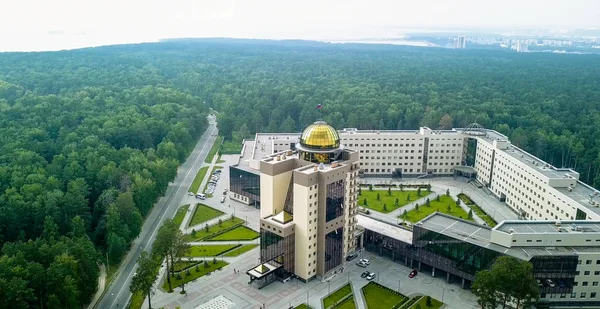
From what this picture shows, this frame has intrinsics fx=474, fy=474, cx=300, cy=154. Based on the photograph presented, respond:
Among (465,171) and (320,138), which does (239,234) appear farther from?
(465,171)

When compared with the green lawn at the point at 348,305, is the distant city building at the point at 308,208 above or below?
above

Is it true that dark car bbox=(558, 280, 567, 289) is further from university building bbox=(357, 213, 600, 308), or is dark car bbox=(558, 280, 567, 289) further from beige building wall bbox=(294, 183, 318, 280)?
beige building wall bbox=(294, 183, 318, 280)

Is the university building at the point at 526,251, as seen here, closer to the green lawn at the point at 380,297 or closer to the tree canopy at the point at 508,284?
the tree canopy at the point at 508,284

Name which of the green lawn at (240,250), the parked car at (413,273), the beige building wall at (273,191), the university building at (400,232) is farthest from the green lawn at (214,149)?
the parked car at (413,273)

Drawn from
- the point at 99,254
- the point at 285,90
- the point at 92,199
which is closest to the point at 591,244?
the point at 99,254

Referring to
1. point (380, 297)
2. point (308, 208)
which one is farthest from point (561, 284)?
point (308, 208)

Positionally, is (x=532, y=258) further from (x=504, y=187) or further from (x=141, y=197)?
(x=141, y=197)
